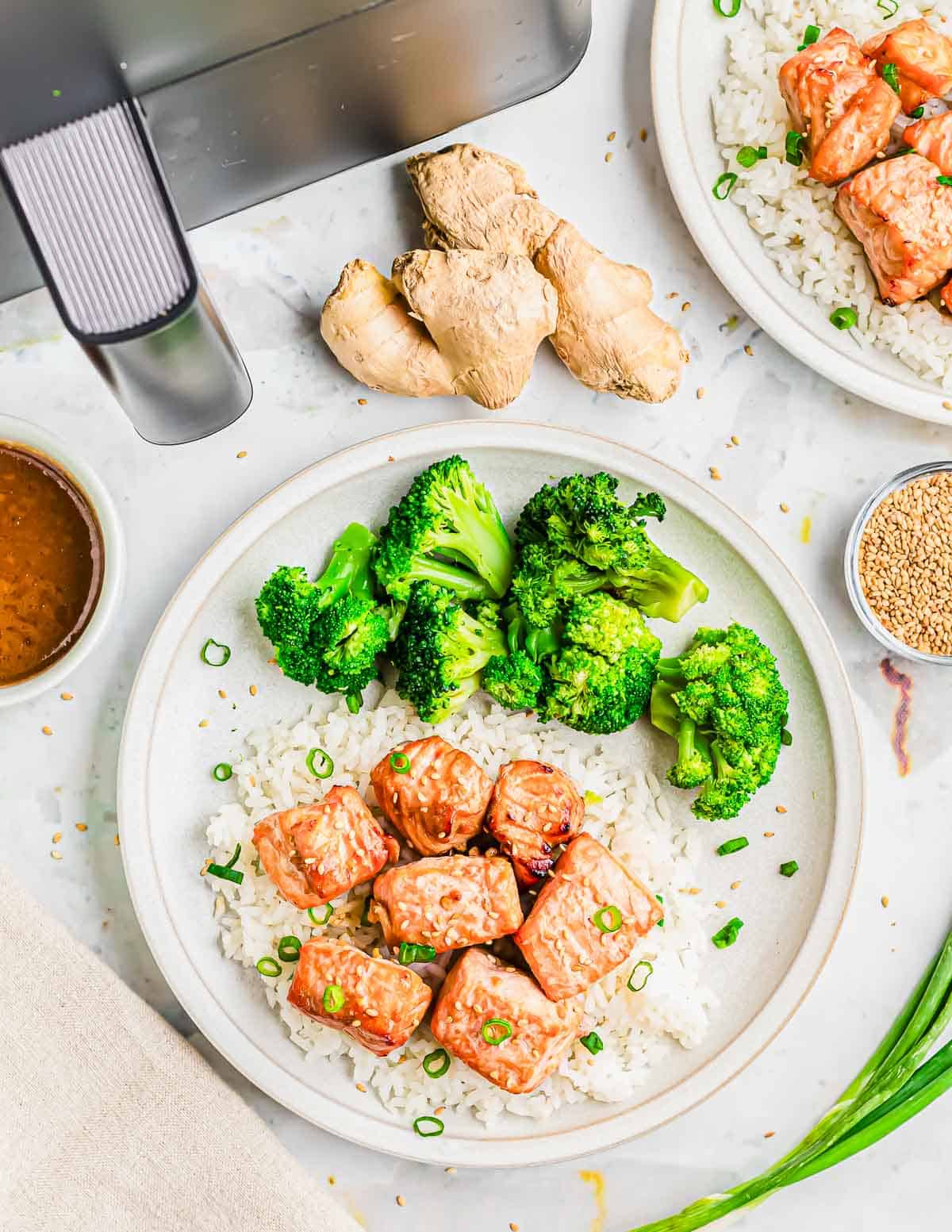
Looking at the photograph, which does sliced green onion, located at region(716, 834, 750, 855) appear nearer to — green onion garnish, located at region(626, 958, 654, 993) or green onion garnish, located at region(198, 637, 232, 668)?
green onion garnish, located at region(626, 958, 654, 993)

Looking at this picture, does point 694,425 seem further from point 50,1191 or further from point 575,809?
point 50,1191

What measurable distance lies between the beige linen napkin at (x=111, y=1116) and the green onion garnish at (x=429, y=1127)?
1.04 feet

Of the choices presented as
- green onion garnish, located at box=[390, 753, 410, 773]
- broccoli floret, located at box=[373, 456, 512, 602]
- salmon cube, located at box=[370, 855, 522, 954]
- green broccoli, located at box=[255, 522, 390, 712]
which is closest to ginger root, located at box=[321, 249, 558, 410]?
broccoli floret, located at box=[373, 456, 512, 602]

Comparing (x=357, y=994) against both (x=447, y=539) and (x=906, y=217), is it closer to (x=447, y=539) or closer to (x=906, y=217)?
(x=447, y=539)

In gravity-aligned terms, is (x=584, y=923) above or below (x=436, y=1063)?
above

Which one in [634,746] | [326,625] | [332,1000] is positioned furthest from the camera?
[634,746]

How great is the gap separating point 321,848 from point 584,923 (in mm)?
623

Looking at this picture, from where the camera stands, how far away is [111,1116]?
2.55 m

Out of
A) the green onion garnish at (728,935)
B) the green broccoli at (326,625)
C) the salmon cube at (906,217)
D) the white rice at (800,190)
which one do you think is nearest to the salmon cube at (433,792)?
the green broccoli at (326,625)

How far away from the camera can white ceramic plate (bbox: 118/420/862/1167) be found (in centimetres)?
248

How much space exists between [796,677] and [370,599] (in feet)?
3.53

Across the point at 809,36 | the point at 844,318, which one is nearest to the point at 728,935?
the point at 844,318

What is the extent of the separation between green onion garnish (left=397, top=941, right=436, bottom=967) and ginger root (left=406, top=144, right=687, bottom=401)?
1.39m

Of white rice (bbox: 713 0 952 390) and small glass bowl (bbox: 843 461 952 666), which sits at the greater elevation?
white rice (bbox: 713 0 952 390)
